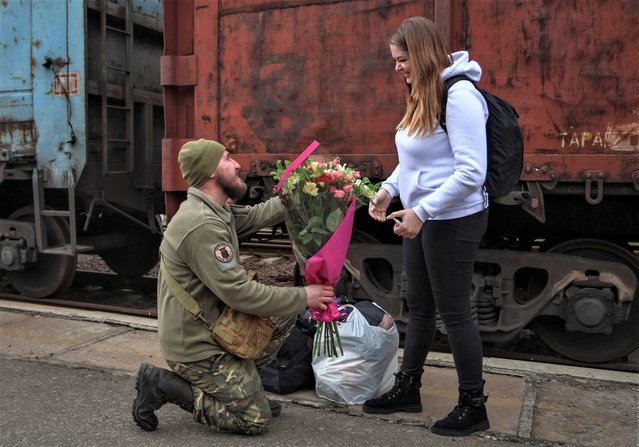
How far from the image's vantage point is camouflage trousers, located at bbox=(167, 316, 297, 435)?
2859mm

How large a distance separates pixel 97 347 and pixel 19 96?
2.90 m

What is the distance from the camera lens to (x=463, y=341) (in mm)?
2834

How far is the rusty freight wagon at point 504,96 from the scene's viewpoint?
3.75 metres

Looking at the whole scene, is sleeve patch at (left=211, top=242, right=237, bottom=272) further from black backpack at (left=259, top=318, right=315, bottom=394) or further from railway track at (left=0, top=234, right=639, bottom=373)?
railway track at (left=0, top=234, right=639, bottom=373)

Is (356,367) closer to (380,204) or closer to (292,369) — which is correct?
(292,369)

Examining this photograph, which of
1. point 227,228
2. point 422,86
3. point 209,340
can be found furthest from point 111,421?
point 422,86

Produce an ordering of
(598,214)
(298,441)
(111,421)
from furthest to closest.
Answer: (598,214) → (111,421) → (298,441)

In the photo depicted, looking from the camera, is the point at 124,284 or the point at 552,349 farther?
the point at 124,284

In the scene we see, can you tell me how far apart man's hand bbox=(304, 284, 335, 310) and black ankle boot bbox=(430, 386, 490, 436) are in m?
0.73

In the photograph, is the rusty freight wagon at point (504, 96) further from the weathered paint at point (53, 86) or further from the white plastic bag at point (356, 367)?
the weathered paint at point (53, 86)

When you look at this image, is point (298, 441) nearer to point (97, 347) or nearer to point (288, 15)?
point (97, 347)

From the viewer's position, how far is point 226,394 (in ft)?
9.37

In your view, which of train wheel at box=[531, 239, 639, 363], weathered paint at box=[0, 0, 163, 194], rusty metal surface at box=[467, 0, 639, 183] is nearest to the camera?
rusty metal surface at box=[467, 0, 639, 183]

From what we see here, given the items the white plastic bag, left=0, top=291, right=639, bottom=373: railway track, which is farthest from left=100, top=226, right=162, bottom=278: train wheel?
the white plastic bag
